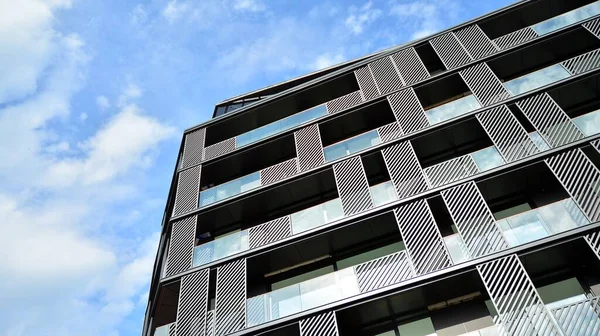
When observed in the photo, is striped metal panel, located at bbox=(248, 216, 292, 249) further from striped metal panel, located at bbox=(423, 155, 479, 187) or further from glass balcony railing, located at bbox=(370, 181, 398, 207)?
striped metal panel, located at bbox=(423, 155, 479, 187)

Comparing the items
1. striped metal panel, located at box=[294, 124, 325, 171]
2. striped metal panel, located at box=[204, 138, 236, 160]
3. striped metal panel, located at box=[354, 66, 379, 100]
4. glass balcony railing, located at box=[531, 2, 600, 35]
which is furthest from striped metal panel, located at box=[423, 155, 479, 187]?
striped metal panel, located at box=[204, 138, 236, 160]

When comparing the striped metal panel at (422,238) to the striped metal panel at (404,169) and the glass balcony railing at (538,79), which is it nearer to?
the striped metal panel at (404,169)

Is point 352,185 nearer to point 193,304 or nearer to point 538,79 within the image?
point 193,304

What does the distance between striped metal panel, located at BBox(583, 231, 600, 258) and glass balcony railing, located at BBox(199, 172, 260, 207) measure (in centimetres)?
1180

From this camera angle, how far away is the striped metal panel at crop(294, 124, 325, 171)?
772 inches

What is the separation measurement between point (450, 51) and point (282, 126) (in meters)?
8.28

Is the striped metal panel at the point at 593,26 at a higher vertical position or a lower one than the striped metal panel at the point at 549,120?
higher

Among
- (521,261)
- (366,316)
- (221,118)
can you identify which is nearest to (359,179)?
(366,316)

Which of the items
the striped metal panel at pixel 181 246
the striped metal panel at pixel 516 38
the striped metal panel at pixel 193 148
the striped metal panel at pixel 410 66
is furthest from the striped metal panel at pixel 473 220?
the striped metal panel at pixel 193 148

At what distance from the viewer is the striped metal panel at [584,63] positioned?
694 inches

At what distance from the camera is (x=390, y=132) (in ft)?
62.7

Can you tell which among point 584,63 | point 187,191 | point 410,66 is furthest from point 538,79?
point 187,191

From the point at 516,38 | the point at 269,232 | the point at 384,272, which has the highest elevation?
the point at 516,38

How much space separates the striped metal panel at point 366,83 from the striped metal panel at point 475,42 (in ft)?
14.3
